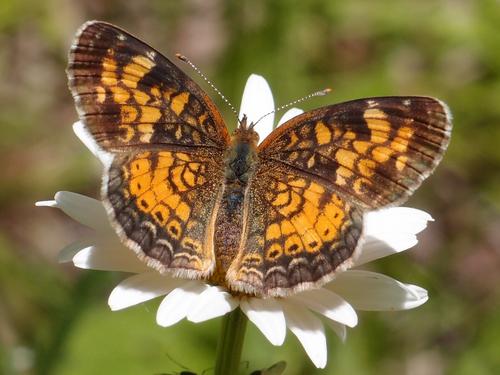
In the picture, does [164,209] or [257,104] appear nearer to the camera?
[164,209]

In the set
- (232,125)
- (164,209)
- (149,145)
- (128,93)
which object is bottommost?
(232,125)

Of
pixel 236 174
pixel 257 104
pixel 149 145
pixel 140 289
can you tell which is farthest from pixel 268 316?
pixel 257 104

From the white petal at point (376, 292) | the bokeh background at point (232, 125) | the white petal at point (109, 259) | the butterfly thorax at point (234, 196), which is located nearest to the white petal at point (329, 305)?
the white petal at point (376, 292)

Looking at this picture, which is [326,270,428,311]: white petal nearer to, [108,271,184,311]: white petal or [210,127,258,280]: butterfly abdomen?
[210,127,258,280]: butterfly abdomen

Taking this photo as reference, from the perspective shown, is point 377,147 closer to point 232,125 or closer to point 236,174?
point 236,174

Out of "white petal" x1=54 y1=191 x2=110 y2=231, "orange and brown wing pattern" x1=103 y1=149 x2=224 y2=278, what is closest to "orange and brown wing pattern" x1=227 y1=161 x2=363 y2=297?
"orange and brown wing pattern" x1=103 y1=149 x2=224 y2=278

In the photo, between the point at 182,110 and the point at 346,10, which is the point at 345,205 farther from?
the point at 346,10
